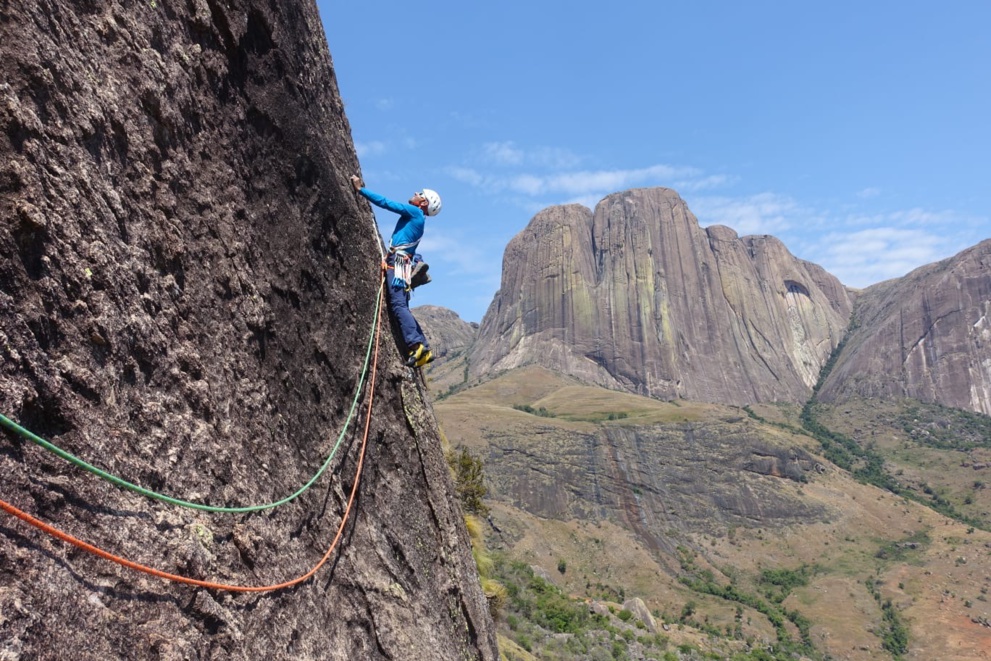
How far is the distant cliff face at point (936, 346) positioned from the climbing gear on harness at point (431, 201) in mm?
167359

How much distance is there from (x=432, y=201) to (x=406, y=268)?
1.08m

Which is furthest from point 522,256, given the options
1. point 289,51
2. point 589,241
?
point 289,51

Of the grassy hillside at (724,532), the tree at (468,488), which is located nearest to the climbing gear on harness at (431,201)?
the tree at (468,488)

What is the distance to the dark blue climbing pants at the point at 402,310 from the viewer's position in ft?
26.2

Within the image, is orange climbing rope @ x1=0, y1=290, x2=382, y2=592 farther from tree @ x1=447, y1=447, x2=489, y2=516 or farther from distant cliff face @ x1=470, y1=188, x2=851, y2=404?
distant cliff face @ x1=470, y1=188, x2=851, y2=404

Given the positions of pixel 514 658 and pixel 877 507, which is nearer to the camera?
pixel 514 658

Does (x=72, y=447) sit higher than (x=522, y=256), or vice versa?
(x=522, y=256)

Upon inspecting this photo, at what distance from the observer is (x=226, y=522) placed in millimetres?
4238

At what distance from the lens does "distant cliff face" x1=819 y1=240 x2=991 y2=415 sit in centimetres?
14212

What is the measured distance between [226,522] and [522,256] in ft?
578

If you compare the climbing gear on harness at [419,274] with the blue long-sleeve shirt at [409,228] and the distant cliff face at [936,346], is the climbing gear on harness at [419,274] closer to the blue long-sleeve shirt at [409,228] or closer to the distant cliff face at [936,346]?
the blue long-sleeve shirt at [409,228]

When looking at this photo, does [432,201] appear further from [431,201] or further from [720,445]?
[720,445]

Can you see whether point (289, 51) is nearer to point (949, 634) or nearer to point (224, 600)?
point (224, 600)

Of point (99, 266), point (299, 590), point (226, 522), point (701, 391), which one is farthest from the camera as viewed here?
point (701, 391)
